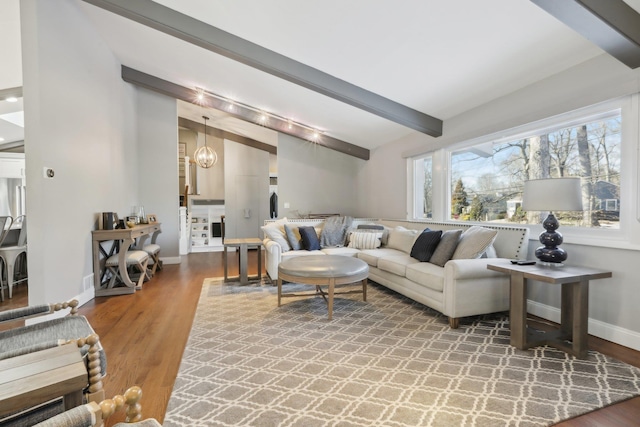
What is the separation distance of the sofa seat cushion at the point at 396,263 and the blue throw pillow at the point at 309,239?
1120 mm

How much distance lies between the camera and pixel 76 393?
1.07m

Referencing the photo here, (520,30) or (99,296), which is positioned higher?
(520,30)

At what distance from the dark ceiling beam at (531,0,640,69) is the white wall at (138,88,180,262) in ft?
19.4

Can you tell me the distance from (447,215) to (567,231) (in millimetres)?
1621

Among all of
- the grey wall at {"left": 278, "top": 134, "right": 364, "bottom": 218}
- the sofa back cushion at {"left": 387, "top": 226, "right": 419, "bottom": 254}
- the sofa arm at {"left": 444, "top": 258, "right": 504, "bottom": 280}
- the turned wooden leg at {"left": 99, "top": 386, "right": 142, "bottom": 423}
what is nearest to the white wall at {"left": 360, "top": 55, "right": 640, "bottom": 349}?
the sofa arm at {"left": 444, "top": 258, "right": 504, "bottom": 280}

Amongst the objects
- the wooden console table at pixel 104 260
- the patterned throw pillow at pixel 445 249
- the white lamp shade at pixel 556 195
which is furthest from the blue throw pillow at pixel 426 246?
the wooden console table at pixel 104 260

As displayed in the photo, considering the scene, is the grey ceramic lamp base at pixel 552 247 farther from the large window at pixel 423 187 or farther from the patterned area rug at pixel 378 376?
the large window at pixel 423 187

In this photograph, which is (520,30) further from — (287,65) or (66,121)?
(66,121)

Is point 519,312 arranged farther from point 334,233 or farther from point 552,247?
point 334,233

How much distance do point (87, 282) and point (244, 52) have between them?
3.35 metres

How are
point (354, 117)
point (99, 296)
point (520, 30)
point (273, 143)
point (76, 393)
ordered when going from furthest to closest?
point (273, 143), point (354, 117), point (99, 296), point (520, 30), point (76, 393)

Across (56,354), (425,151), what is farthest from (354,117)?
(56,354)

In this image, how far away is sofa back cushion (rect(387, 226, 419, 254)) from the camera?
4.11m

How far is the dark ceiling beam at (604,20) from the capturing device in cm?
189
